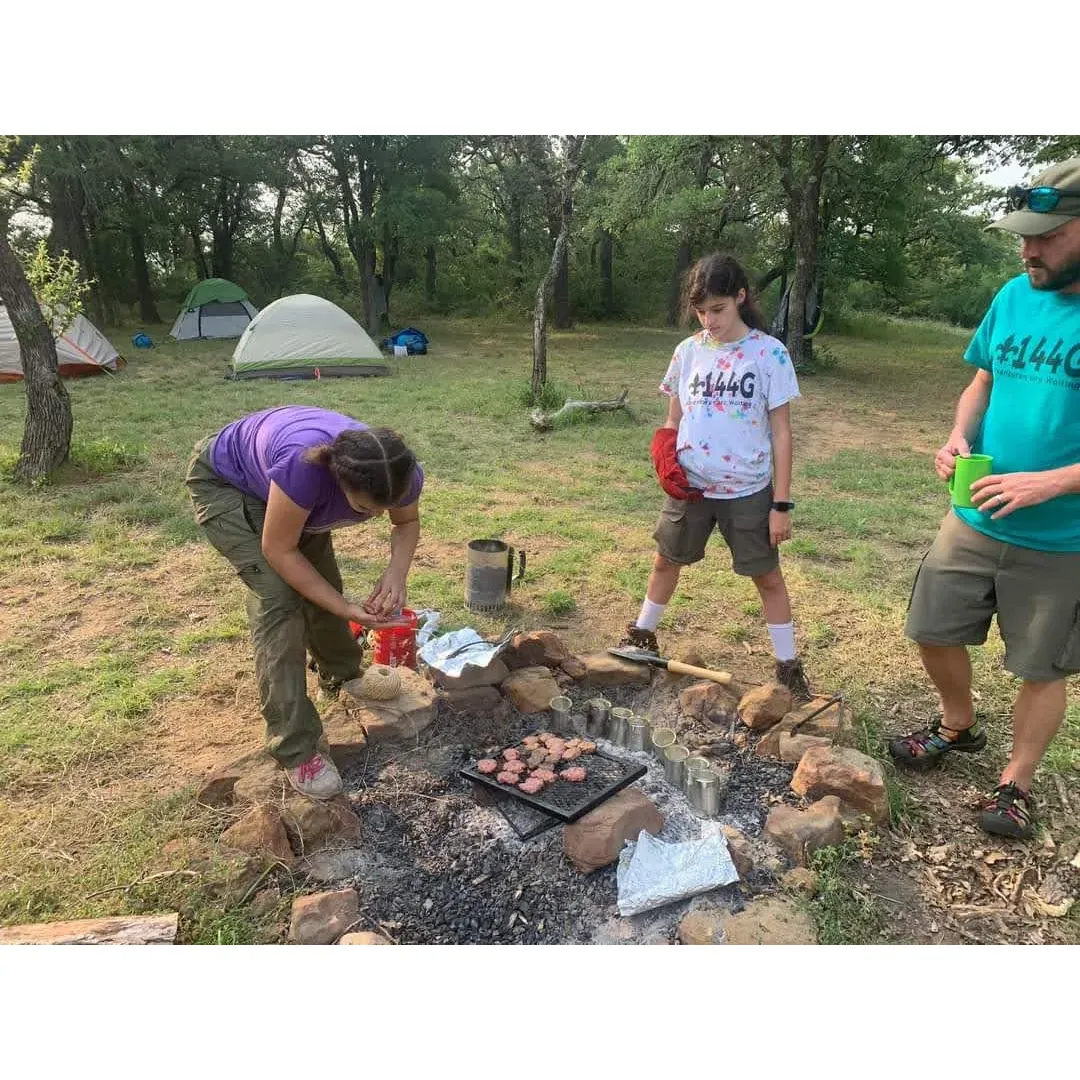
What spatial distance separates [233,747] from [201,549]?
2.08 m

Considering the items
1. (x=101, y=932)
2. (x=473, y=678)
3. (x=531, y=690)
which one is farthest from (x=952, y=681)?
(x=101, y=932)

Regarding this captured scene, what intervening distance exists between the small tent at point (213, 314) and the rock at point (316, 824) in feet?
48.8

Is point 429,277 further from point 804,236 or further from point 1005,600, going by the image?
point 1005,600

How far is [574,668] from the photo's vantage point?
3.01m

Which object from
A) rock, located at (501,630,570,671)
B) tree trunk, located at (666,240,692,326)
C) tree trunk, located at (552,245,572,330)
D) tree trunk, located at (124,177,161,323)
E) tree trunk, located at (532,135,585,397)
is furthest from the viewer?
tree trunk, located at (552,245,572,330)

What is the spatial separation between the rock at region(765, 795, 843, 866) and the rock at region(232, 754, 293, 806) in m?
1.41

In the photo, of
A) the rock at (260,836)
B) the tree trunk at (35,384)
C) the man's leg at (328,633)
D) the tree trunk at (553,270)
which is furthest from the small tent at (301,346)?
the rock at (260,836)

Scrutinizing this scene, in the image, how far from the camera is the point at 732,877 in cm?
203

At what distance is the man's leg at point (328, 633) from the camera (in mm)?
2613

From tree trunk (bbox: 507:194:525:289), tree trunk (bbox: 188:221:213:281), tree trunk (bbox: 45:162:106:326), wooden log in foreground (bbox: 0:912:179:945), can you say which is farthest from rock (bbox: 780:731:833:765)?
tree trunk (bbox: 507:194:525:289)

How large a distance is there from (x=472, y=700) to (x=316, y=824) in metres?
0.77

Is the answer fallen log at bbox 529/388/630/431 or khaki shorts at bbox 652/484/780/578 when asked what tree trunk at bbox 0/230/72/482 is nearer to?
fallen log at bbox 529/388/630/431

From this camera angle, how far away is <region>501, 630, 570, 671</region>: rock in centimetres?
299
